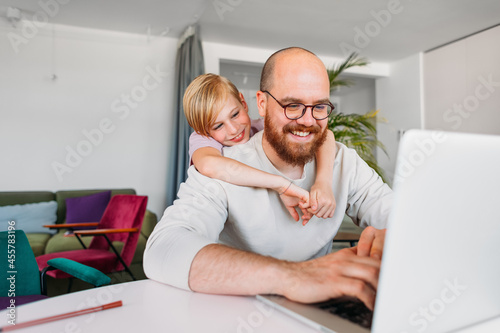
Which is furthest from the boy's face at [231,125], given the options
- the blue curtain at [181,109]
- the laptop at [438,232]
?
the blue curtain at [181,109]

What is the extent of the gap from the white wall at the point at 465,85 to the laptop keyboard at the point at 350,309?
5.11 m

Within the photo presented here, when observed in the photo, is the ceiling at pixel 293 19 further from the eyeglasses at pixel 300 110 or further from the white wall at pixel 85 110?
the eyeglasses at pixel 300 110

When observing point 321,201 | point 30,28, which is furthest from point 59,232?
point 321,201

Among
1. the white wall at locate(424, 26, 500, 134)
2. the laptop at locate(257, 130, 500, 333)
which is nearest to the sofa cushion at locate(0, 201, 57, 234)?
the laptop at locate(257, 130, 500, 333)

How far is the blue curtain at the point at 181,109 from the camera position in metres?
4.65

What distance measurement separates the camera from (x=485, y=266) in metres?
0.58

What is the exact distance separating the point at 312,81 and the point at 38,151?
176 inches

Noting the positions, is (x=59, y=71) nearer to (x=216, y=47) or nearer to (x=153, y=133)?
(x=153, y=133)

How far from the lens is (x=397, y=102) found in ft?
21.1

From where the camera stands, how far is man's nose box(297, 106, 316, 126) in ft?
3.98

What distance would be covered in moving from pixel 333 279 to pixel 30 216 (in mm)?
4167

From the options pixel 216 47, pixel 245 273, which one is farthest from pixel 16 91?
pixel 245 273

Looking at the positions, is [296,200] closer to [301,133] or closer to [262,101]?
[301,133]

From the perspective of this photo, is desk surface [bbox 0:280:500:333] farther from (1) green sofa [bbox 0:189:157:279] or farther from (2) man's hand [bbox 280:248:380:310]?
(1) green sofa [bbox 0:189:157:279]
